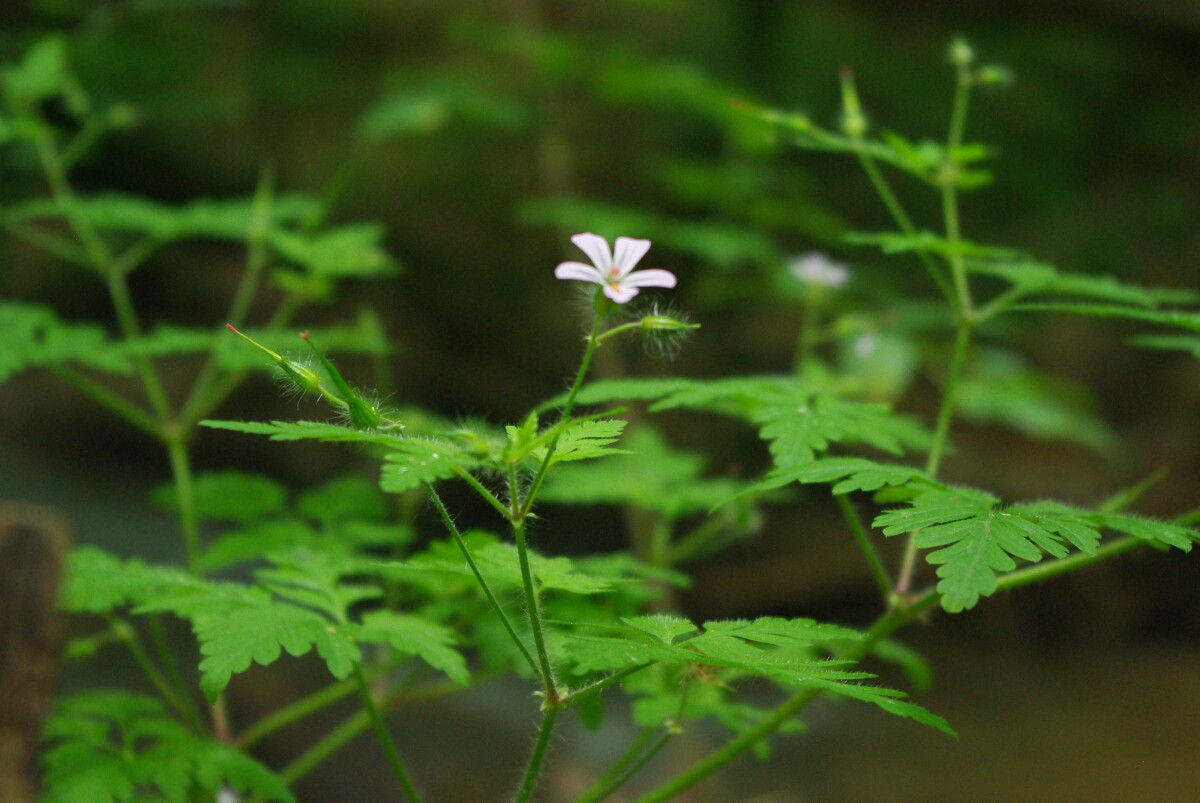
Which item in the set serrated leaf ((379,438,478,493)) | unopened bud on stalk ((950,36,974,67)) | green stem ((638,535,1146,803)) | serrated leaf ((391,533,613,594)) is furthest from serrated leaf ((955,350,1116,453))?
serrated leaf ((379,438,478,493))

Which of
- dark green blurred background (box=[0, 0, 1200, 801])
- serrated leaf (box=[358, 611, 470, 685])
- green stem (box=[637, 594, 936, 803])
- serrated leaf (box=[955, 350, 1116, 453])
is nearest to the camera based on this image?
serrated leaf (box=[358, 611, 470, 685])

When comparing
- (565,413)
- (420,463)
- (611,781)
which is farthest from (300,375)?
(611,781)

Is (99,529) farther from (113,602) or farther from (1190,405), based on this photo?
(1190,405)

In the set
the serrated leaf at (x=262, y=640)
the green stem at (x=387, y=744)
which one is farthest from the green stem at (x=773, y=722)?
the serrated leaf at (x=262, y=640)

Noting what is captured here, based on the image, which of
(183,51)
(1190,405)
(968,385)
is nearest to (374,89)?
(183,51)

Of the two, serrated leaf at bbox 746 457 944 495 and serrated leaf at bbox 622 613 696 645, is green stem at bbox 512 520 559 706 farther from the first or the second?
serrated leaf at bbox 746 457 944 495

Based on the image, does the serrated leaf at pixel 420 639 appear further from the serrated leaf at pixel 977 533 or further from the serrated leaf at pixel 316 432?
the serrated leaf at pixel 977 533
